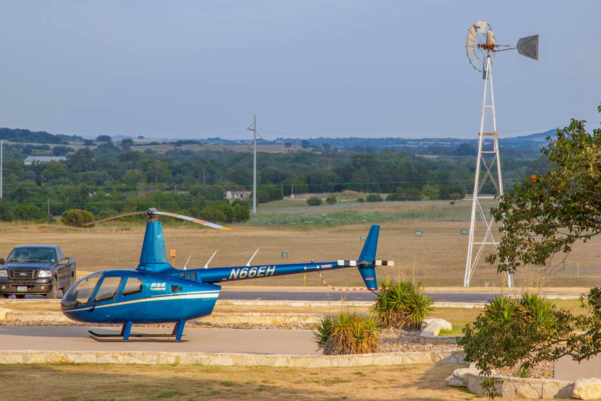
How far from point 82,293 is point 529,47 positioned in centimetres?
1745

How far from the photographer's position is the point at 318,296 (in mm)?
23797

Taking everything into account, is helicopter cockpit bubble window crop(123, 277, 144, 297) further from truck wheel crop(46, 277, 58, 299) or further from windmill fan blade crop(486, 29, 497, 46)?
windmill fan blade crop(486, 29, 497, 46)

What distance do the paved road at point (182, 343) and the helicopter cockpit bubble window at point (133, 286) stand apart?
1026mm

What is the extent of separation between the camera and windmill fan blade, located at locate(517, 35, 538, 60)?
76.6ft

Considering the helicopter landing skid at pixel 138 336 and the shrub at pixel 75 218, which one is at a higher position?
the helicopter landing skid at pixel 138 336

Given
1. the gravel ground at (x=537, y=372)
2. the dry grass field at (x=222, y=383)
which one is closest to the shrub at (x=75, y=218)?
the dry grass field at (x=222, y=383)

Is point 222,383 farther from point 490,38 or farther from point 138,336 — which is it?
point 490,38

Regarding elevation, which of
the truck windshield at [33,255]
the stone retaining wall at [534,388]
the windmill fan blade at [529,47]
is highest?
the windmill fan blade at [529,47]

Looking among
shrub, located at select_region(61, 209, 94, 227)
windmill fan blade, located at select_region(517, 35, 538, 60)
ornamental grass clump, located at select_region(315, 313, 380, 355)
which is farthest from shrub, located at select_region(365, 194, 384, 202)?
ornamental grass clump, located at select_region(315, 313, 380, 355)

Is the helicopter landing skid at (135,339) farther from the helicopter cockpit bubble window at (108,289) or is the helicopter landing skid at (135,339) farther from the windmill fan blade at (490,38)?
the windmill fan blade at (490,38)

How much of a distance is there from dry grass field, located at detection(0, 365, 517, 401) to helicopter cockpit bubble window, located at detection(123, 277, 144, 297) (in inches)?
94.5

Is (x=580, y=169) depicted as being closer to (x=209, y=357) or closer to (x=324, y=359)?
(x=324, y=359)

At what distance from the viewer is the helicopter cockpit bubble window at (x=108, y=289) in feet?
44.4

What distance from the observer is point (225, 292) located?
2545 cm
